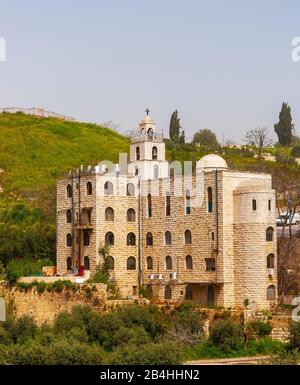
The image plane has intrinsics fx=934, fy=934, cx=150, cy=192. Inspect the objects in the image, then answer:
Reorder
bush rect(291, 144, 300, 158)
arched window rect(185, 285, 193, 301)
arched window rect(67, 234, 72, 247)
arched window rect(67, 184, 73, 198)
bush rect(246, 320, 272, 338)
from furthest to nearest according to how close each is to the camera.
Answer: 1. bush rect(291, 144, 300, 158)
2. arched window rect(67, 184, 73, 198)
3. arched window rect(67, 234, 72, 247)
4. arched window rect(185, 285, 193, 301)
5. bush rect(246, 320, 272, 338)

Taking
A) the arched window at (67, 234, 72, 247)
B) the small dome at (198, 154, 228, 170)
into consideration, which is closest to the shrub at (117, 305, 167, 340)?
the arched window at (67, 234, 72, 247)

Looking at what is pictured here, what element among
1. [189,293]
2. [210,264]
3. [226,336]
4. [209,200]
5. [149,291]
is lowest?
[226,336]

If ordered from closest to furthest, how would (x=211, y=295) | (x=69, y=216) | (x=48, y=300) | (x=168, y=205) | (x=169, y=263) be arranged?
(x=211, y=295) → (x=48, y=300) → (x=169, y=263) → (x=168, y=205) → (x=69, y=216)

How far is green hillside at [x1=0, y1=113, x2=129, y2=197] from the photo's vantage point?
7962 cm

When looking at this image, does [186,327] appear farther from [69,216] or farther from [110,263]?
[69,216]

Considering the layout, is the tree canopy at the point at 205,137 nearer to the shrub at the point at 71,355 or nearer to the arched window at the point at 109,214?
the arched window at the point at 109,214

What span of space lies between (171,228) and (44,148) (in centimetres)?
3819

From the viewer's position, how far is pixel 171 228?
50.9 meters

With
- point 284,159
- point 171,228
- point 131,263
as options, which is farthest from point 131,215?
point 284,159

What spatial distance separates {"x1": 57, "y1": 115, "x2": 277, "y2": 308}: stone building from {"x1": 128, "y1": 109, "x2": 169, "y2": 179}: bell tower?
59 mm

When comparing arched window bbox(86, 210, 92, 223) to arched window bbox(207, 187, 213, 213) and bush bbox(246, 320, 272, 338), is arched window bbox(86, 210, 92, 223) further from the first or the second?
bush bbox(246, 320, 272, 338)

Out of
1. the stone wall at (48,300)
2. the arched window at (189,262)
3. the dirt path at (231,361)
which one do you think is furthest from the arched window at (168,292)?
the dirt path at (231,361)

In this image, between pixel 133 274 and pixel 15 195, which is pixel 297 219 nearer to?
pixel 133 274
